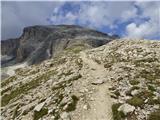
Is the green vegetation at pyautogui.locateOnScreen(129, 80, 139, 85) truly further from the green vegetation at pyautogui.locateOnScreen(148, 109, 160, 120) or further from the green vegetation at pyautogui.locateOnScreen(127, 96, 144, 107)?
the green vegetation at pyautogui.locateOnScreen(148, 109, 160, 120)

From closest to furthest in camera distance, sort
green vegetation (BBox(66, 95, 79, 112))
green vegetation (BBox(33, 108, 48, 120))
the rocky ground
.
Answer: the rocky ground, green vegetation (BBox(66, 95, 79, 112)), green vegetation (BBox(33, 108, 48, 120))

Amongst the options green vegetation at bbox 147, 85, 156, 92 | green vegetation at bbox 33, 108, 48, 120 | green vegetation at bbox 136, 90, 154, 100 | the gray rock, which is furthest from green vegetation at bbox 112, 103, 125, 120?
green vegetation at bbox 33, 108, 48, 120

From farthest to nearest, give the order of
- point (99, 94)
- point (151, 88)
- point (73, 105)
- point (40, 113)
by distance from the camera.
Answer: point (99, 94) → point (151, 88) → point (40, 113) → point (73, 105)

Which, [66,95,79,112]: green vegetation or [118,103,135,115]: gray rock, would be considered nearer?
[118,103,135,115]: gray rock

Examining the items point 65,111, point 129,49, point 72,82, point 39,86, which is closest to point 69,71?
point 39,86

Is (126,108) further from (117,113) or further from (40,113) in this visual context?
(40,113)

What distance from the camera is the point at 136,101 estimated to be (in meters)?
31.5

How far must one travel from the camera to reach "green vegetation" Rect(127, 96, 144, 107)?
30925 mm

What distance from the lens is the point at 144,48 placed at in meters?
53.6

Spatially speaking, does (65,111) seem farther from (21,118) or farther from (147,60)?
(147,60)

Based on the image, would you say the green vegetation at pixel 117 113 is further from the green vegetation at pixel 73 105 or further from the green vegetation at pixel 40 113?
the green vegetation at pixel 40 113

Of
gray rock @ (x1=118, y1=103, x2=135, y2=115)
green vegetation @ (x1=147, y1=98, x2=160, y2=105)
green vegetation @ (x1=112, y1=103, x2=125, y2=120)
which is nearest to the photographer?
green vegetation @ (x1=112, y1=103, x2=125, y2=120)

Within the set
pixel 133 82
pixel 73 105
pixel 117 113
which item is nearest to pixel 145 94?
pixel 133 82

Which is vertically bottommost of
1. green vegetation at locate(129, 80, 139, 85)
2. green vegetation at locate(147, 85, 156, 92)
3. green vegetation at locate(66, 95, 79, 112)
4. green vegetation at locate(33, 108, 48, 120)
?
green vegetation at locate(33, 108, 48, 120)
